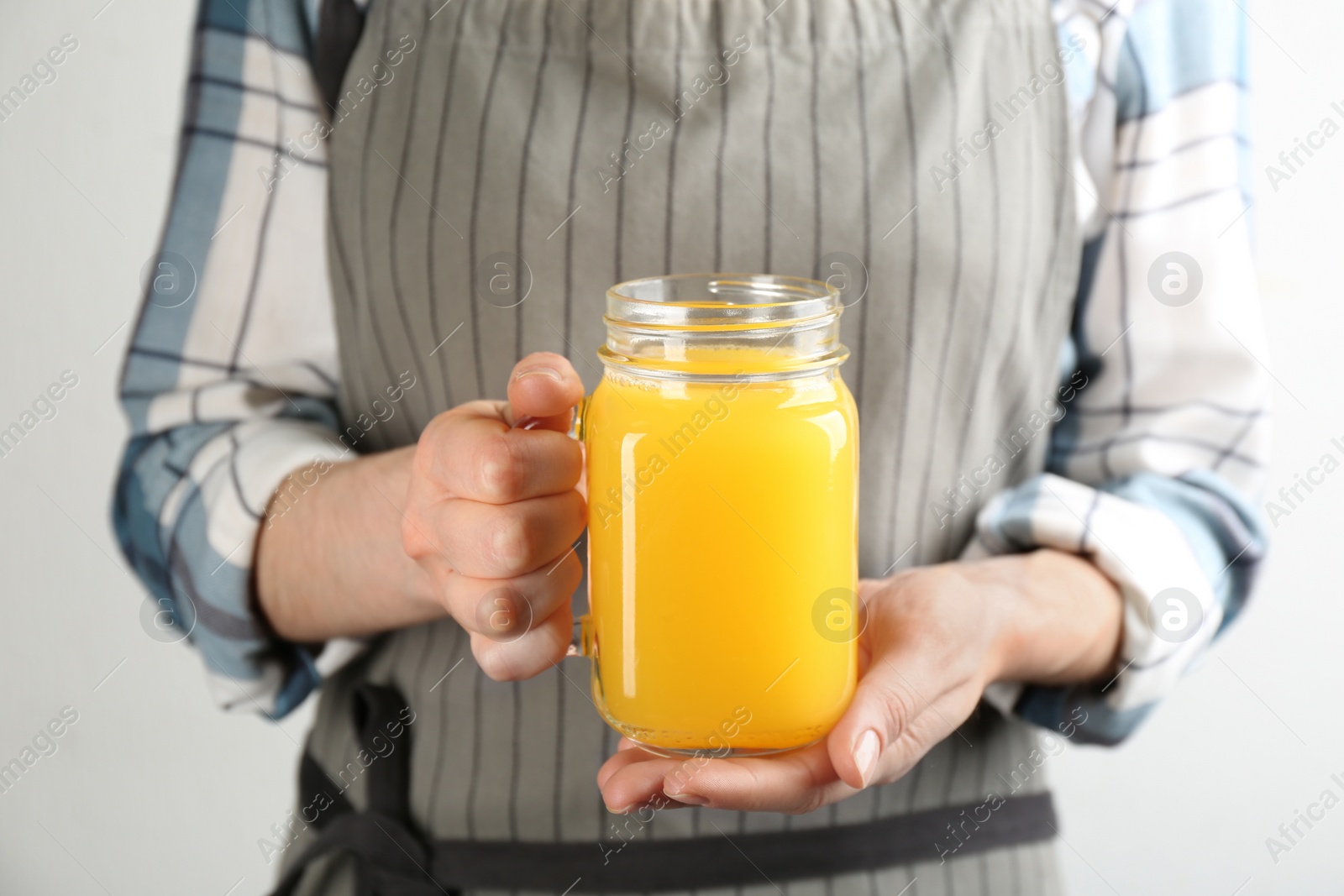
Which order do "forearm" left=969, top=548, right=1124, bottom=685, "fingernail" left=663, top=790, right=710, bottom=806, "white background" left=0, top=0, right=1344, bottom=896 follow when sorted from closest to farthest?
"fingernail" left=663, top=790, right=710, bottom=806 < "forearm" left=969, top=548, right=1124, bottom=685 < "white background" left=0, top=0, right=1344, bottom=896

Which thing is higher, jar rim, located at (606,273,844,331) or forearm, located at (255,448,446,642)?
jar rim, located at (606,273,844,331)

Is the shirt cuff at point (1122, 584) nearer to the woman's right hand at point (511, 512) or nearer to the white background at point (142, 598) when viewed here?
the woman's right hand at point (511, 512)

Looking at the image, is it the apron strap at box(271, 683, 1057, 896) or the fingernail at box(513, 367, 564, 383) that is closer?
the fingernail at box(513, 367, 564, 383)

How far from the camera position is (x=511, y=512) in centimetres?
53

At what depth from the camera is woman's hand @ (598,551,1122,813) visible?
0.52 m

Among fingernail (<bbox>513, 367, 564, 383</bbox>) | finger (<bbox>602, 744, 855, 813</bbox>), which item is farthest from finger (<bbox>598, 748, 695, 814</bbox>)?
fingernail (<bbox>513, 367, 564, 383</bbox>)

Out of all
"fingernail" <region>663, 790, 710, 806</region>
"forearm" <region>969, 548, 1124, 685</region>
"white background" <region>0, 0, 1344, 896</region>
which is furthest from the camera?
"white background" <region>0, 0, 1344, 896</region>

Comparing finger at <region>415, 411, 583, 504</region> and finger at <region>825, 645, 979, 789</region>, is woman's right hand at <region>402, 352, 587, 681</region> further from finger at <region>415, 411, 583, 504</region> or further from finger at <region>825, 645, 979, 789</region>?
finger at <region>825, 645, 979, 789</region>

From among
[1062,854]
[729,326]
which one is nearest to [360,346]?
[729,326]

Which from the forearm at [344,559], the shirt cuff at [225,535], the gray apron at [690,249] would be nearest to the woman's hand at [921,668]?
the gray apron at [690,249]

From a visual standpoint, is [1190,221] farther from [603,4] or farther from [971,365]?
[603,4]

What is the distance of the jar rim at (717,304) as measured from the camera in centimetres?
51

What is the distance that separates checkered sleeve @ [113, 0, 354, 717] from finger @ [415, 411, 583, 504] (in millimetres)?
238

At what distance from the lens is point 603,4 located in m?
0.74
